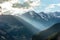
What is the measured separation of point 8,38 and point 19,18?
39 centimetres

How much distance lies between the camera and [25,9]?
308 cm

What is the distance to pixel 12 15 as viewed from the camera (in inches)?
120

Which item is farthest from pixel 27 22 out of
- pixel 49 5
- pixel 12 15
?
pixel 49 5

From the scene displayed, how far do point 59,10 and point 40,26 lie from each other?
16.8 inches

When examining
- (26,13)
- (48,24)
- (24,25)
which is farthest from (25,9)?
(48,24)

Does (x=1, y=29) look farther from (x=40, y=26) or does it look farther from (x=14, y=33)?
(x=40, y=26)

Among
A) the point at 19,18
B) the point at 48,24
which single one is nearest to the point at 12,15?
the point at 19,18

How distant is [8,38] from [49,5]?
2.97ft

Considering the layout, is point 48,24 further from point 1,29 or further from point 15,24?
point 1,29

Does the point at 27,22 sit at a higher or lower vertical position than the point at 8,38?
higher

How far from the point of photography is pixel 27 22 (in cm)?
306

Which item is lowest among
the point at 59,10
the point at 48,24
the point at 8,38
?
the point at 8,38

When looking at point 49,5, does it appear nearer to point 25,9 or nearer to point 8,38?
point 25,9

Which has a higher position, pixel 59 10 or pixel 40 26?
pixel 59 10
